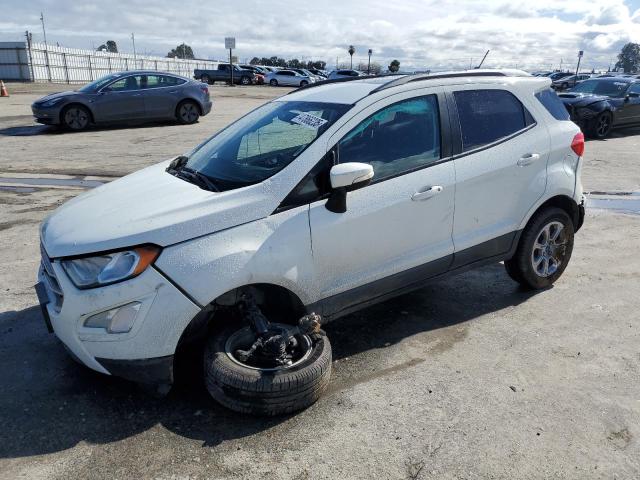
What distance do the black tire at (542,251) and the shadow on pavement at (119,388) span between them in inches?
11.8

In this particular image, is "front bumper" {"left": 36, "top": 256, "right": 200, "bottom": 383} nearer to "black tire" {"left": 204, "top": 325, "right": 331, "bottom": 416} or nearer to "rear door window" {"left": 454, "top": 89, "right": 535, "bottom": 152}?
"black tire" {"left": 204, "top": 325, "right": 331, "bottom": 416}

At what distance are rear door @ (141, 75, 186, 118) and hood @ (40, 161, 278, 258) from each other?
12647 mm

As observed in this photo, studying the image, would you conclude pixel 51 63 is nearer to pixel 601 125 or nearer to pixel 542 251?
pixel 601 125

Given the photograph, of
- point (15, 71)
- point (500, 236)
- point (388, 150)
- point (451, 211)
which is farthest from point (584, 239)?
point (15, 71)

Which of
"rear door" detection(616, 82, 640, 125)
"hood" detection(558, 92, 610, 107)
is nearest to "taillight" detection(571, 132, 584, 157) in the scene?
"hood" detection(558, 92, 610, 107)

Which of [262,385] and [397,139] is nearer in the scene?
[262,385]

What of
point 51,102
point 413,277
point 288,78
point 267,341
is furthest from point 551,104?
point 288,78

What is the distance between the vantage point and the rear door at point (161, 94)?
15.1 metres

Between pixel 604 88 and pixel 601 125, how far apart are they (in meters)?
1.57

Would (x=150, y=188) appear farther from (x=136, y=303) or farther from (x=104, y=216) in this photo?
(x=136, y=303)

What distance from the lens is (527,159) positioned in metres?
4.14

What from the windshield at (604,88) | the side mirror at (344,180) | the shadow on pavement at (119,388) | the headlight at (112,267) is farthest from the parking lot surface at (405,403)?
the windshield at (604,88)

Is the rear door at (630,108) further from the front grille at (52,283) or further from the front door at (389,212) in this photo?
the front grille at (52,283)

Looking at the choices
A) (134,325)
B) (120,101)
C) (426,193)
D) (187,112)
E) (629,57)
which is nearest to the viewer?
(134,325)
